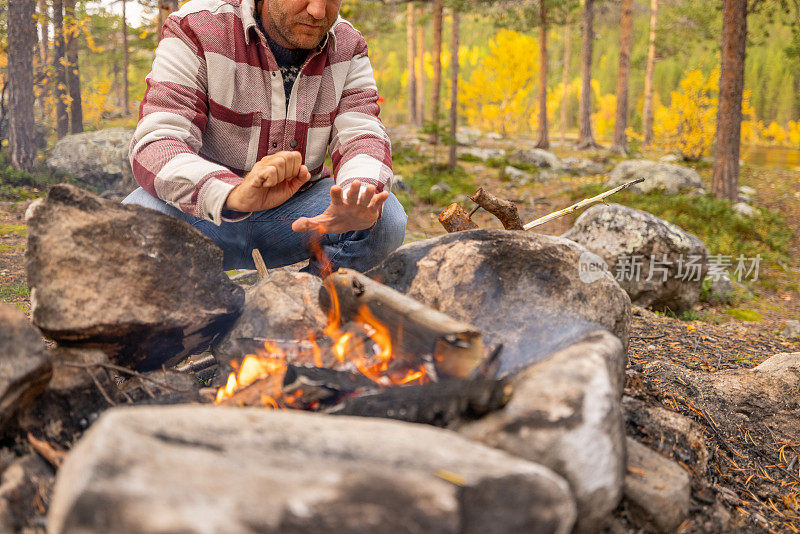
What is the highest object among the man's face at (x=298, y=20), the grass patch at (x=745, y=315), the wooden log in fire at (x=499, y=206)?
the man's face at (x=298, y=20)

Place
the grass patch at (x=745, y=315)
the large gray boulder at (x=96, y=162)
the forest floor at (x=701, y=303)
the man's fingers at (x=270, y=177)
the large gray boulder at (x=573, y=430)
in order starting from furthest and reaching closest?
the large gray boulder at (x=96, y=162), the grass patch at (x=745, y=315), the forest floor at (x=701, y=303), the man's fingers at (x=270, y=177), the large gray boulder at (x=573, y=430)

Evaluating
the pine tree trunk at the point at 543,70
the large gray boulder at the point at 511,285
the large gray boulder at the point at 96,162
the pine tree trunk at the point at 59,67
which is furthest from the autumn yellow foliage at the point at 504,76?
the large gray boulder at the point at 511,285

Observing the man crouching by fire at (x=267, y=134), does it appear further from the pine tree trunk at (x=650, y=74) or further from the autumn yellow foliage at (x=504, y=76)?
the autumn yellow foliage at (x=504, y=76)

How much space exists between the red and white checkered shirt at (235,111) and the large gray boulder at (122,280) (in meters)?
0.22

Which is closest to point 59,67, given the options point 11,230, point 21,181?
point 21,181

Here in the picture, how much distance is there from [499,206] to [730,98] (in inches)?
375

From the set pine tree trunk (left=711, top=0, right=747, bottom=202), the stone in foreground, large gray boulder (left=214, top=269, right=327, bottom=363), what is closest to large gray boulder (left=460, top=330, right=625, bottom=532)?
the stone in foreground

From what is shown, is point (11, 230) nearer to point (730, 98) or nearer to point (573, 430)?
point (573, 430)

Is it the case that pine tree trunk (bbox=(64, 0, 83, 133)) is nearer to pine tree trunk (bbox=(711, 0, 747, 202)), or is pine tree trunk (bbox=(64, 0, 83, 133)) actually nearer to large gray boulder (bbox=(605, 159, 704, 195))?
large gray boulder (bbox=(605, 159, 704, 195))

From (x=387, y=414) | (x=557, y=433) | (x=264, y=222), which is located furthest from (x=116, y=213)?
(x=557, y=433)

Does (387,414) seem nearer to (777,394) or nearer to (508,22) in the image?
(777,394)

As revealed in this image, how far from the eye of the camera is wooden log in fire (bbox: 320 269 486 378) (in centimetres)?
190

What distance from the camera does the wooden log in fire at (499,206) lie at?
9.30 ft

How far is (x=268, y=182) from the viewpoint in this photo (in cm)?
218
